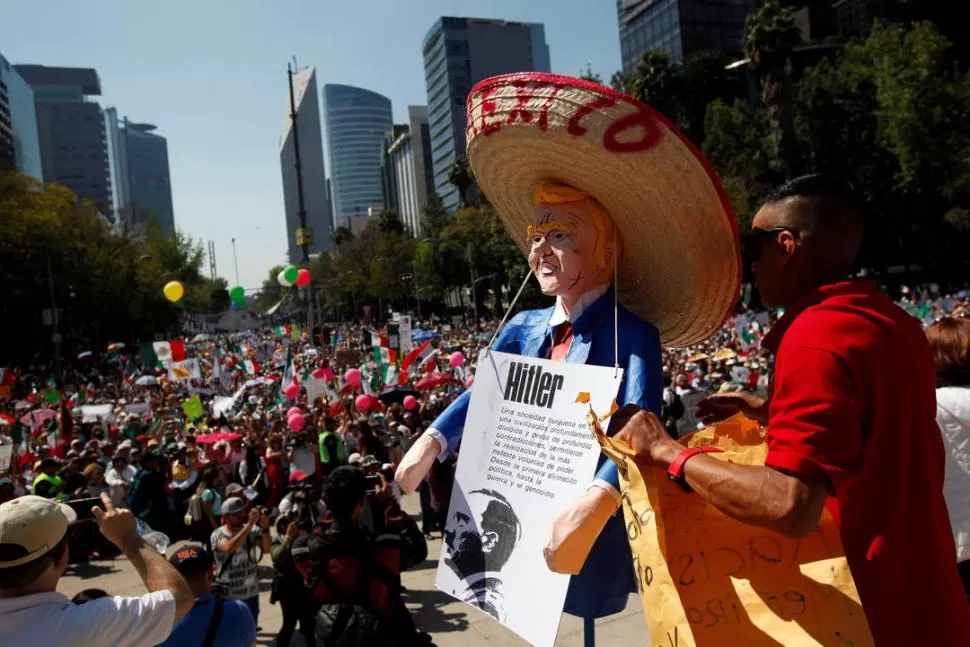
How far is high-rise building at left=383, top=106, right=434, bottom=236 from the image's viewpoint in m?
120

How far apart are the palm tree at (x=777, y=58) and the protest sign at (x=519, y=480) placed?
31.8m

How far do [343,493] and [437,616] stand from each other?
3245 millimetres

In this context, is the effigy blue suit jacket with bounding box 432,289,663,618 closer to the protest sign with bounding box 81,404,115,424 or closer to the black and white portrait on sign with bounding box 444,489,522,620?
the black and white portrait on sign with bounding box 444,489,522,620

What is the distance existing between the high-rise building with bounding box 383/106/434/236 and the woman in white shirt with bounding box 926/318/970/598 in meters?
105

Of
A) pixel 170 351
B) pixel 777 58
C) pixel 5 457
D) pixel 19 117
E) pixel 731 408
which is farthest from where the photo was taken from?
pixel 19 117

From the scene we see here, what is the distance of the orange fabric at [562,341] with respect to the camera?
8.81ft

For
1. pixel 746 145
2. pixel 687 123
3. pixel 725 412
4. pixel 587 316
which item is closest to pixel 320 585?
pixel 587 316

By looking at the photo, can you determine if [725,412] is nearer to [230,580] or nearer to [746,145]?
[230,580]

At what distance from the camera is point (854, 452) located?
55.4 inches

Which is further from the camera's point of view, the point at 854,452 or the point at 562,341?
the point at 562,341

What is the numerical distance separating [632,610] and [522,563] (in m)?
3.21

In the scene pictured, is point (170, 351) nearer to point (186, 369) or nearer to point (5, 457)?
point (186, 369)

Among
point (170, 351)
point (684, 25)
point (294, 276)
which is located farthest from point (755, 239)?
point (684, 25)

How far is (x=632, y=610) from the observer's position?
5.05 meters
